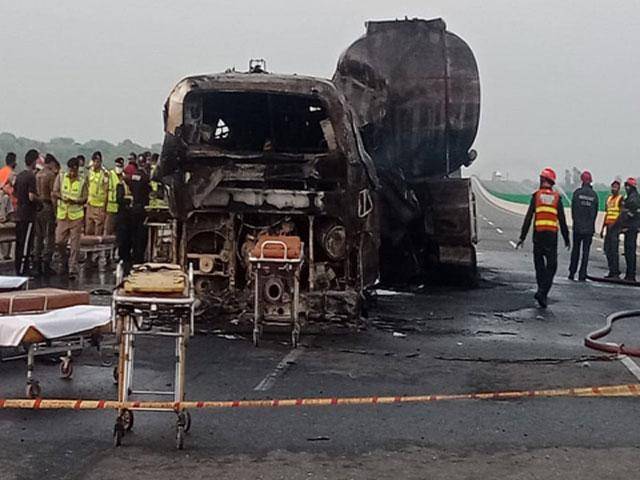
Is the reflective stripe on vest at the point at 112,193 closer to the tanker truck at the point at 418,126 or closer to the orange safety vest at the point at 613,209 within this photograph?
the tanker truck at the point at 418,126

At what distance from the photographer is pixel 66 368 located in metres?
8.09

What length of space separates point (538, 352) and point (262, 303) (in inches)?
110

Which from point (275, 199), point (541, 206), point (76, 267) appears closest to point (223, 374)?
point (275, 199)

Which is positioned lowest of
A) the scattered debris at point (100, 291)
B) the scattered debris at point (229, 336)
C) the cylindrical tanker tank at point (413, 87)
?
the scattered debris at point (229, 336)

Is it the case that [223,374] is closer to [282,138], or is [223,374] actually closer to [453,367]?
[453,367]

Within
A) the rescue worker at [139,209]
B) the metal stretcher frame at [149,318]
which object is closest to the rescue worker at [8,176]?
the rescue worker at [139,209]

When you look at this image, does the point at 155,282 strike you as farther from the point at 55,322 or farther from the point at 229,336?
the point at 229,336

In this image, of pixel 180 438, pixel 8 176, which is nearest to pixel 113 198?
Answer: pixel 8 176

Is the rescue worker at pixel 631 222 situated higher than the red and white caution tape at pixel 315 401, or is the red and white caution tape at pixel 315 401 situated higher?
A: the rescue worker at pixel 631 222

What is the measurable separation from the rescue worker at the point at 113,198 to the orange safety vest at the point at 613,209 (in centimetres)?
946

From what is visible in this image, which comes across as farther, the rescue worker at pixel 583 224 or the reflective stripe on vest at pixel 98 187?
the rescue worker at pixel 583 224

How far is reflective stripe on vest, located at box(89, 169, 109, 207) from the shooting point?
17750mm

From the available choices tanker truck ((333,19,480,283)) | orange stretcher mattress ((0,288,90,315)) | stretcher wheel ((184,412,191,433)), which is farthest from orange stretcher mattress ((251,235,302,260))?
tanker truck ((333,19,480,283))

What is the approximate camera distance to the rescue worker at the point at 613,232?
733 inches
